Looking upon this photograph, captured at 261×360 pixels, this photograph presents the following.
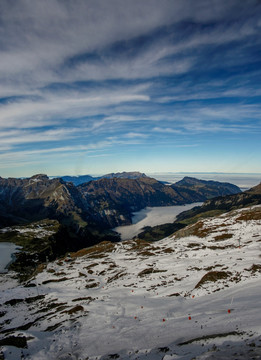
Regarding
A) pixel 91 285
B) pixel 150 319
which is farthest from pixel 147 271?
pixel 150 319

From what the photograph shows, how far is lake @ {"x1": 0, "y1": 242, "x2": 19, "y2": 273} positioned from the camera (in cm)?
11509

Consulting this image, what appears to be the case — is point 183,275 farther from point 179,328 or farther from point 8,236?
point 8,236

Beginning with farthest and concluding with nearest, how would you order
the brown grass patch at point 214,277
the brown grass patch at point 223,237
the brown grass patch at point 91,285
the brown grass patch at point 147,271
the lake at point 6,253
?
1. the lake at point 6,253
2. the brown grass patch at point 223,237
3. the brown grass patch at point 147,271
4. the brown grass patch at point 91,285
5. the brown grass patch at point 214,277

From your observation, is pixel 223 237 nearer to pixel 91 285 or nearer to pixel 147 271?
pixel 147 271

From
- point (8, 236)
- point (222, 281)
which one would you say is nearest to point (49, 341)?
point (222, 281)

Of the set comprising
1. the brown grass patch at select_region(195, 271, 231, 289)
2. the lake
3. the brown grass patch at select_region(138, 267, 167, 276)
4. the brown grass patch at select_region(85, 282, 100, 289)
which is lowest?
the lake

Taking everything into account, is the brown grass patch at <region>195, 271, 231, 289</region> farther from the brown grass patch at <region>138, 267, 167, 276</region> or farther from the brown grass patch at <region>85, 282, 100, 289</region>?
the brown grass patch at <region>85, 282, 100, 289</region>

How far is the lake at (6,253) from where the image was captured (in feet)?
378

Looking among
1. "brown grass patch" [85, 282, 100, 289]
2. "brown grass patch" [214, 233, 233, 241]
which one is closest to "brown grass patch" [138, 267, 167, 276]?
"brown grass patch" [85, 282, 100, 289]

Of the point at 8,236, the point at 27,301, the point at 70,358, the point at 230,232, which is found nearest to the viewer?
the point at 70,358

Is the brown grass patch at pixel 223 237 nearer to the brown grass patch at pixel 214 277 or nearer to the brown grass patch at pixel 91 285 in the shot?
the brown grass patch at pixel 214 277

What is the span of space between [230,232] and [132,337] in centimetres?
8099

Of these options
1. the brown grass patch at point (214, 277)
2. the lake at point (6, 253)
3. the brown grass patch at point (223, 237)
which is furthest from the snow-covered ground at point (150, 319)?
the lake at point (6, 253)

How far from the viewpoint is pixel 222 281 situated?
1284 inches
